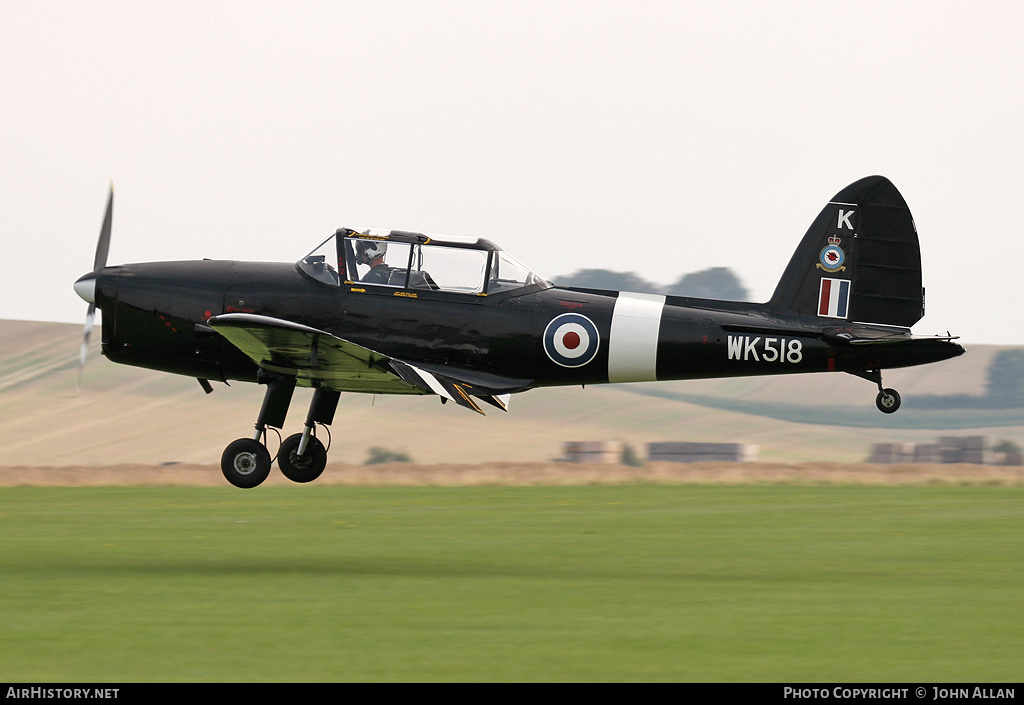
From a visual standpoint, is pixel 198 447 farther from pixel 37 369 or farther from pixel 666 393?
pixel 666 393

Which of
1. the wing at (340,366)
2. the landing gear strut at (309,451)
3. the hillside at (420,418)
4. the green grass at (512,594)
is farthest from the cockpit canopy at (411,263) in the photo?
the hillside at (420,418)

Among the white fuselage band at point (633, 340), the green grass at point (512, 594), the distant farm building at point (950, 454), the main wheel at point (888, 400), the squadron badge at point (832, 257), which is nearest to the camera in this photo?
the green grass at point (512, 594)

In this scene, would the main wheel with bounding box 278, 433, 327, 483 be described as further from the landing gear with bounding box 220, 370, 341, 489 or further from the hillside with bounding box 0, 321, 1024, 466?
the hillside with bounding box 0, 321, 1024, 466

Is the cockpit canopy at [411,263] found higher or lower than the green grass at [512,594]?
higher

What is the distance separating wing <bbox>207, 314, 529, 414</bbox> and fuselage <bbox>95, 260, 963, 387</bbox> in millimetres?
193

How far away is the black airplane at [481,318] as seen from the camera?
14.1 meters

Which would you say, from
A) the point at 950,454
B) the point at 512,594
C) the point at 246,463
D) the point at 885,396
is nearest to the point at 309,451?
the point at 246,463

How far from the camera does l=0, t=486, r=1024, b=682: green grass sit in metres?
8.99

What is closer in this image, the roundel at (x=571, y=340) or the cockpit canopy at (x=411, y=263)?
the cockpit canopy at (x=411, y=263)

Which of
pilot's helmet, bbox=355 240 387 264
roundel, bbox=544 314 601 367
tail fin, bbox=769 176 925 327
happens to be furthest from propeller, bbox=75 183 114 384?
tail fin, bbox=769 176 925 327

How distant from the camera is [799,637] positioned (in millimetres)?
9953

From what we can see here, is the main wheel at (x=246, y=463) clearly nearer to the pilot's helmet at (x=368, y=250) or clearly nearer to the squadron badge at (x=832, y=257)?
the pilot's helmet at (x=368, y=250)

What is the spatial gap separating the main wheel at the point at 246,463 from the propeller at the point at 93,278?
2.00m

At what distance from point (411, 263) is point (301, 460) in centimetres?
285
